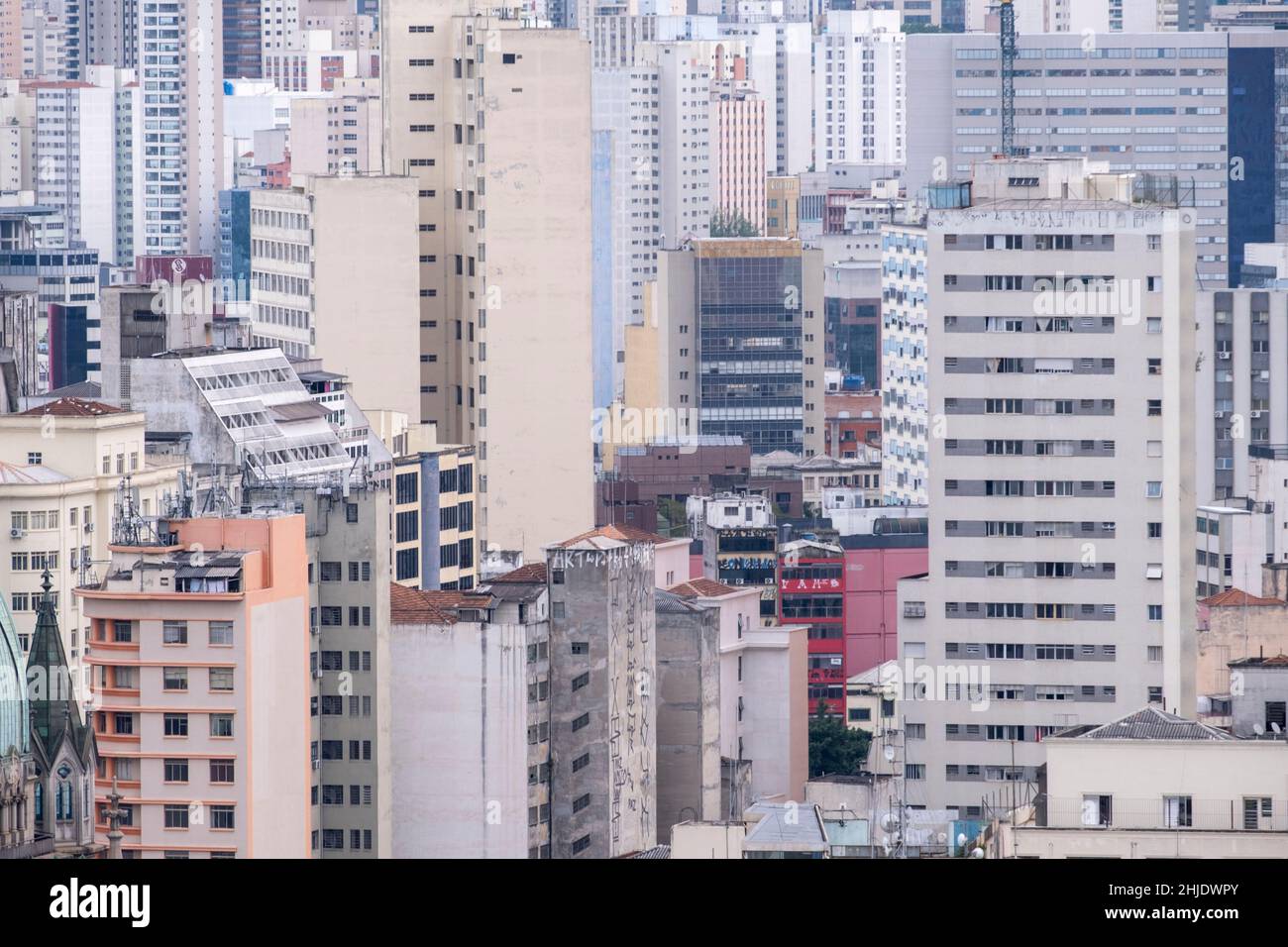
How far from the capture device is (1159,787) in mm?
49594

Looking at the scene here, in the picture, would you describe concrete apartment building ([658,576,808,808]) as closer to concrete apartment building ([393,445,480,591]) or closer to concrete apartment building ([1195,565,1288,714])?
concrete apartment building ([393,445,480,591])

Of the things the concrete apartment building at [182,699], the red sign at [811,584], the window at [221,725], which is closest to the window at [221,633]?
the concrete apartment building at [182,699]

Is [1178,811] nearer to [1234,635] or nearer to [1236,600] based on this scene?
[1234,635]

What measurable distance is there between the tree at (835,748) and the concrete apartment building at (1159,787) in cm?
4094

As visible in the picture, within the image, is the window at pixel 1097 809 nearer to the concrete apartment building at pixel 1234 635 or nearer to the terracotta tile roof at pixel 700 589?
the concrete apartment building at pixel 1234 635

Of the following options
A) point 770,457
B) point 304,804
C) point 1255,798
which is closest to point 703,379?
point 770,457

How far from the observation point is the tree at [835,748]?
93.1m

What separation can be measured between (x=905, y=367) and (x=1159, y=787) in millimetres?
91600

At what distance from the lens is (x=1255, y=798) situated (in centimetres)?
5025

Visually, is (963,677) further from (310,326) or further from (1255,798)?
(310,326)

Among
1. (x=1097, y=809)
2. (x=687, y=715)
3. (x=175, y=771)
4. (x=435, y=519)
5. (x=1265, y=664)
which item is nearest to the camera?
(x=1097, y=809)

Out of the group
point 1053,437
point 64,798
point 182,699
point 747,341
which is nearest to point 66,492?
point 182,699

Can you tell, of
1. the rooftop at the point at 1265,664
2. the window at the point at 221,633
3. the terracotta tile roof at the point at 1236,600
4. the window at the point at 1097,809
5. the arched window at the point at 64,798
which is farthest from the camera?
the terracotta tile roof at the point at 1236,600
